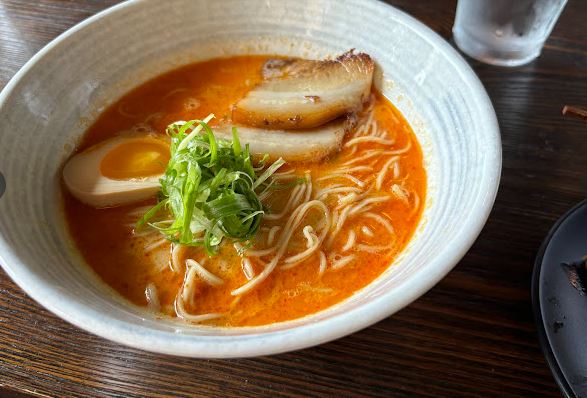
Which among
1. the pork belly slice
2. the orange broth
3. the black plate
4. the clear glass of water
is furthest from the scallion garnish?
the clear glass of water

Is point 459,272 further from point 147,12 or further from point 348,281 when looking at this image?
point 147,12

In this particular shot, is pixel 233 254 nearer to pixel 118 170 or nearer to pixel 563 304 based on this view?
pixel 118 170

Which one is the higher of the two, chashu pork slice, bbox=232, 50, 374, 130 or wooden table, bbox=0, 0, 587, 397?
chashu pork slice, bbox=232, 50, 374, 130

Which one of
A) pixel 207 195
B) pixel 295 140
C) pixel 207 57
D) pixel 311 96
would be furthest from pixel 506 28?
pixel 207 195

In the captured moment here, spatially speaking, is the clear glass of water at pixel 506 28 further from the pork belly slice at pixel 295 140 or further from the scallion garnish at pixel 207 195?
the scallion garnish at pixel 207 195

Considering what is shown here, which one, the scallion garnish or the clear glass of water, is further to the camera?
the clear glass of water

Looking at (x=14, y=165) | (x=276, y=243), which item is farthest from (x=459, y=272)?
(x=14, y=165)

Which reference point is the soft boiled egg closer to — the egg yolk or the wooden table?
the egg yolk
